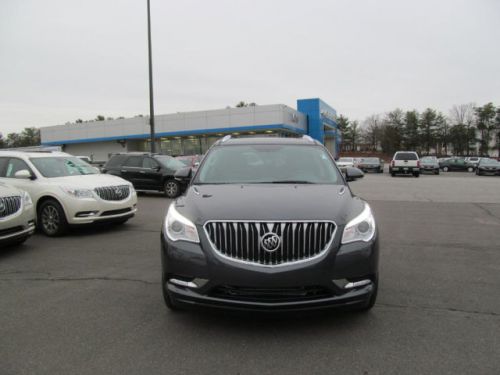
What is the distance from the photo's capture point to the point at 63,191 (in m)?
7.95

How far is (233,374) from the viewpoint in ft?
9.71

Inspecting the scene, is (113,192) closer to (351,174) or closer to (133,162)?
(351,174)

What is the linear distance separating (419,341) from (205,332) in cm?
181

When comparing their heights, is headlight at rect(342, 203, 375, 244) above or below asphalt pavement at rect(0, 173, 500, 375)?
above

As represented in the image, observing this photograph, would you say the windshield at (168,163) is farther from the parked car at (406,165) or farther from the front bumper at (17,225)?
the parked car at (406,165)

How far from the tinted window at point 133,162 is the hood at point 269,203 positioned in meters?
11.8

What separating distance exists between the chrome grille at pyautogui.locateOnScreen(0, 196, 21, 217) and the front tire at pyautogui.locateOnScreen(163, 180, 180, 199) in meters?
8.34

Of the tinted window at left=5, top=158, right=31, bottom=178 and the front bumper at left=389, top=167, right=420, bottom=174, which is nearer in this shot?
the tinted window at left=5, top=158, right=31, bottom=178

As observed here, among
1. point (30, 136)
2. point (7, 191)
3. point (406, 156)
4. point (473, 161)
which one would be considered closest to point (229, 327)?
point (7, 191)

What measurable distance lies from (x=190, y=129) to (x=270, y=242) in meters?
39.5

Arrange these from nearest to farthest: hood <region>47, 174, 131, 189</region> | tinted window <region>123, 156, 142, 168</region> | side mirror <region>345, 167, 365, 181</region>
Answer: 1. side mirror <region>345, 167, 365, 181</region>
2. hood <region>47, 174, 131, 189</region>
3. tinted window <region>123, 156, 142, 168</region>

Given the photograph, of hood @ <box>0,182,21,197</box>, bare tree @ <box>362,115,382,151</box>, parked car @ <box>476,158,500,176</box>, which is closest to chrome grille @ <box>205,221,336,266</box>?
hood @ <box>0,182,21,197</box>

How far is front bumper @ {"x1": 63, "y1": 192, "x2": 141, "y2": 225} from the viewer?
7852 millimetres

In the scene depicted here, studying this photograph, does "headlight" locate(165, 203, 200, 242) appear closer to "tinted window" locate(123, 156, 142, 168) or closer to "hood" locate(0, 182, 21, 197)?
"hood" locate(0, 182, 21, 197)
